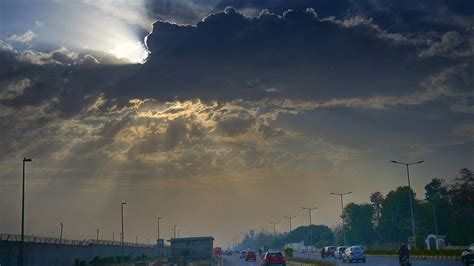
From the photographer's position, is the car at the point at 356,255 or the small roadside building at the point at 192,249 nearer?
the small roadside building at the point at 192,249

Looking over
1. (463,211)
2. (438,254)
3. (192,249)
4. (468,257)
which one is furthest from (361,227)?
(468,257)

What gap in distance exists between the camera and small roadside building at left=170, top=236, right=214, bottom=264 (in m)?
67.5

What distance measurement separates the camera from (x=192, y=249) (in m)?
67.9

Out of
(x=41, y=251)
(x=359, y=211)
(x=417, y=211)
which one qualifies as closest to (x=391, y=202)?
(x=417, y=211)

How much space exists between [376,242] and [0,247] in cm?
15153

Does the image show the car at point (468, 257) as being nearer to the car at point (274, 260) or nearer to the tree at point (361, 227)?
the car at point (274, 260)

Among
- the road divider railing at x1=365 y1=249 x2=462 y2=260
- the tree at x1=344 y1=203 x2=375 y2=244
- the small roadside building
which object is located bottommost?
the road divider railing at x1=365 y1=249 x2=462 y2=260

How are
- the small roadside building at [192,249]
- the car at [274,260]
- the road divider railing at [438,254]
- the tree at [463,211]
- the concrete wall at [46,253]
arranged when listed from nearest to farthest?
the concrete wall at [46,253], the car at [274,260], the small roadside building at [192,249], the road divider railing at [438,254], the tree at [463,211]

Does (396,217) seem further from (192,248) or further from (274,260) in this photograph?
(192,248)

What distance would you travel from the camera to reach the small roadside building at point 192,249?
221 ft

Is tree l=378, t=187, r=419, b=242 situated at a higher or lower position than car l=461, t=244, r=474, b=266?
higher

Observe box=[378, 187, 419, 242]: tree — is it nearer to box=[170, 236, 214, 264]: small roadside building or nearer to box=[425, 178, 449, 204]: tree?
box=[425, 178, 449, 204]: tree

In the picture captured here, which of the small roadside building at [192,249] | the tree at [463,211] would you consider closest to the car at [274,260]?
the small roadside building at [192,249]

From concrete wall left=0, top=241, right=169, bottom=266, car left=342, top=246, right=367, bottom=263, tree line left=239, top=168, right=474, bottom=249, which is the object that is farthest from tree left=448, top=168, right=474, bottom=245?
concrete wall left=0, top=241, right=169, bottom=266
